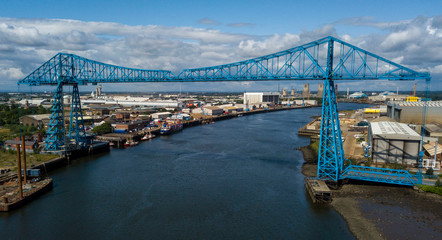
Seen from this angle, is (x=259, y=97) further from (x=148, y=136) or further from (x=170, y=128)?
(x=148, y=136)

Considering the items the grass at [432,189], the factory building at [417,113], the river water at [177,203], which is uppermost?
the factory building at [417,113]

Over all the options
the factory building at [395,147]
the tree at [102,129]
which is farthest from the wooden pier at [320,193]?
the tree at [102,129]

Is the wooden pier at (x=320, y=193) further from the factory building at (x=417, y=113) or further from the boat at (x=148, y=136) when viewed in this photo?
the boat at (x=148, y=136)

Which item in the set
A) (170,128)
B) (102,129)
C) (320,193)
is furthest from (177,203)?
(170,128)

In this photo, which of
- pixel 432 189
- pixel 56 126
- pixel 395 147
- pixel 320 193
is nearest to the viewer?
pixel 320 193

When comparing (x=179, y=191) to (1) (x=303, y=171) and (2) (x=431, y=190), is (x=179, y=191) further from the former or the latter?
(2) (x=431, y=190)

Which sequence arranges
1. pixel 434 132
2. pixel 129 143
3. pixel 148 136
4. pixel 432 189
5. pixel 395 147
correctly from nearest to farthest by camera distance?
1. pixel 432 189
2. pixel 395 147
3. pixel 434 132
4. pixel 129 143
5. pixel 148 136
